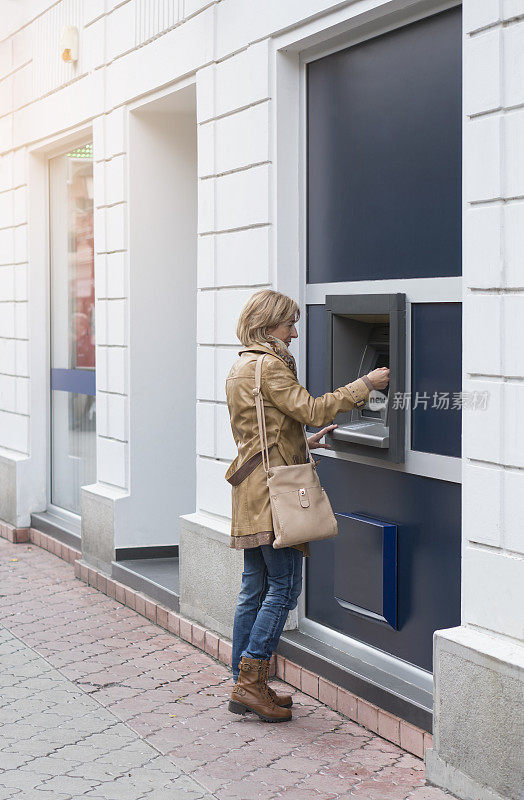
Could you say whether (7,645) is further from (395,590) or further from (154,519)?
(395,590)

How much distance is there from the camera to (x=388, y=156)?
5.14 meters

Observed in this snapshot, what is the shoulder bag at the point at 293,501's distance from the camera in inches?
191

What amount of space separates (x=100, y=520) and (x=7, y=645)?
66.7 inches

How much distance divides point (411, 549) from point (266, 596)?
2.32ft

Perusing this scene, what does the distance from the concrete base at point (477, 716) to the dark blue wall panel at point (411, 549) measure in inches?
17.4

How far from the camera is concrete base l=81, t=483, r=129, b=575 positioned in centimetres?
789

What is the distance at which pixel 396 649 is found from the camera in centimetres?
516

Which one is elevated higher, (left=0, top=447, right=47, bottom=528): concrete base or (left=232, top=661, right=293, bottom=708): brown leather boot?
→ (left=0, top=447, right=47, bottom=528): concrete base

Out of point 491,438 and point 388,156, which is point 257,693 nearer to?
point 491,438

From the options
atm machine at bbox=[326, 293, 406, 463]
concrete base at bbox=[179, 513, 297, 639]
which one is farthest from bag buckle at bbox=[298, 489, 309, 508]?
concrete base at bbox=[179, 513, 297, 639]

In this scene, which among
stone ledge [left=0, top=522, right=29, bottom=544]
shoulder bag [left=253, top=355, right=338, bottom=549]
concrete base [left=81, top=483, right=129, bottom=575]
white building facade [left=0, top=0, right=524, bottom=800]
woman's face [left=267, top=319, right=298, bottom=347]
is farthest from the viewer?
stone ledge [left=0, top=522, right=29, bottom=544]

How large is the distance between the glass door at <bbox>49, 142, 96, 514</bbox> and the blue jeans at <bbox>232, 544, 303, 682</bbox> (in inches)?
164

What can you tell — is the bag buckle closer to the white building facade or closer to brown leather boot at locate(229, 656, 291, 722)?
the white building facade

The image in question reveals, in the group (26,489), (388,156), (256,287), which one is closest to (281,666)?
(256,287)
